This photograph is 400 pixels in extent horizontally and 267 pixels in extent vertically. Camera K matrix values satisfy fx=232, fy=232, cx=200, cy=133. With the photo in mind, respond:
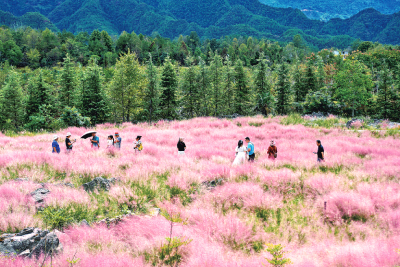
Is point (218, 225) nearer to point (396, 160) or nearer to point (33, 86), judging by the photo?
point (396, 160)

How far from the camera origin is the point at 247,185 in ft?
23.3

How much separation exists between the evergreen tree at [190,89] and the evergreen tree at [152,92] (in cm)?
447

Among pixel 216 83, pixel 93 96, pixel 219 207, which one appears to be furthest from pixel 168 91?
pixel 219 207

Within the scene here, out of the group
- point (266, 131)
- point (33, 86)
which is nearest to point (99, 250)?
point (266, 131)

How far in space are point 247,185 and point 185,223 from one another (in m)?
2.73

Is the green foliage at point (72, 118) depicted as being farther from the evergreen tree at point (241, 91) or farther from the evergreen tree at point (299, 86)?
the evergreen tree at point (299, 86)

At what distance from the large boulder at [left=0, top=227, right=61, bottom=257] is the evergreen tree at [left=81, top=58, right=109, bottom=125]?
86.7 ft

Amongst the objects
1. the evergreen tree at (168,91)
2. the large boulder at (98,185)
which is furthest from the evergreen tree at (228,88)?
the large boulder at (98,185)

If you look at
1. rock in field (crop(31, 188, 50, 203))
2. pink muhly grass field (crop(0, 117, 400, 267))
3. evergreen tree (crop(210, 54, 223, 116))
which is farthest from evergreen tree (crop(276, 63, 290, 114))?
rock in field (crop(31, 188, 50, 203))

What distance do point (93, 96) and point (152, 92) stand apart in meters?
8.55

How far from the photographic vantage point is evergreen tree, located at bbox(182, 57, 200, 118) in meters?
36.6

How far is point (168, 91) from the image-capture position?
34.6 meters

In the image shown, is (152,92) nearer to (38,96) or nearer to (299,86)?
(38,96)

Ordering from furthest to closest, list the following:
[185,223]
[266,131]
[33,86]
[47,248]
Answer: [33,86] → [266,131] → [185,223] → [47,248]
